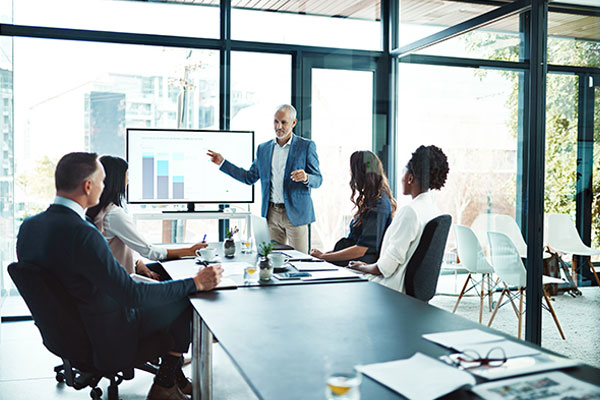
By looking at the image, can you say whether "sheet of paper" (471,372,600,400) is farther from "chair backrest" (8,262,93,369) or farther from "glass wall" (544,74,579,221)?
"glass wall" (544,74,579,221)

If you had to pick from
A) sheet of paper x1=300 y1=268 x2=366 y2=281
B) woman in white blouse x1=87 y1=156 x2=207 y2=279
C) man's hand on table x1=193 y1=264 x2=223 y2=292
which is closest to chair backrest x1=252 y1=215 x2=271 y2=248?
woman in white blouse x1=87 y1=156 x2=207 y2=279

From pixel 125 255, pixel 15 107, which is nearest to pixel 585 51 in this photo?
pixel 125 255

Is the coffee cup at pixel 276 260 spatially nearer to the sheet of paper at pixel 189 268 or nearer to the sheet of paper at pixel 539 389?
the sheet of paper at pixel 189 268

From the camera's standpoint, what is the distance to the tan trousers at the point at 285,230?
480cm

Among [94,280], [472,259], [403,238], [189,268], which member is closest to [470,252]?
[472,259]

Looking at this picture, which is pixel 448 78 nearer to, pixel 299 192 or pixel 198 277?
pixel 299 192

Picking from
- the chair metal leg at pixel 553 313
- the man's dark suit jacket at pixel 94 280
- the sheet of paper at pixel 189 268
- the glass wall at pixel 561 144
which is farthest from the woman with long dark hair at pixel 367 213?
the man's dark suit jacket at pixel 94 280

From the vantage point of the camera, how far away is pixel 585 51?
135 inches

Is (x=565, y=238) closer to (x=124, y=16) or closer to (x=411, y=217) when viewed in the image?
(x=411, y=217)

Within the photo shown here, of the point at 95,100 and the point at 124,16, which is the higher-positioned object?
the point at 124,16

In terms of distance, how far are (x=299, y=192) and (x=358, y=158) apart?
1227mm

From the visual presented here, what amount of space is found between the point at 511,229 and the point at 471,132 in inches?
36.0

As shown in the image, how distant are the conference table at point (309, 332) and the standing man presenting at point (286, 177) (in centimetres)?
218

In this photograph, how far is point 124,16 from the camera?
5133 millimetres
